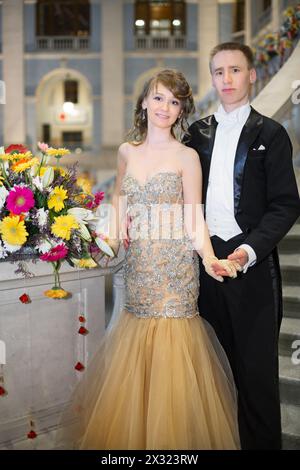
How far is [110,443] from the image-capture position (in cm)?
272

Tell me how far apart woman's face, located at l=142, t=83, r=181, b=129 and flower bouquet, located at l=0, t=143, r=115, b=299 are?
57cm

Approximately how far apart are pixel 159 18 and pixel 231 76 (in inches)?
809

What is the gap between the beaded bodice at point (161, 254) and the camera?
282cm

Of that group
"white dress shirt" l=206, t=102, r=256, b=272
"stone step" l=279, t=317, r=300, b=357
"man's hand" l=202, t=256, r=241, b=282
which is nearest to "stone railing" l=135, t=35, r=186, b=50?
"stone step" l=279, t=317, r=300, b=357

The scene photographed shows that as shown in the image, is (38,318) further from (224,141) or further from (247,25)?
(247,25)

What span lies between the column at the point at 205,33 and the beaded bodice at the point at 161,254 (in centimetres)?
1892

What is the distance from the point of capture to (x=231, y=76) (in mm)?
2887

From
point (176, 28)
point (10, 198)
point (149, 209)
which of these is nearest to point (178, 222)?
point (149, 209)

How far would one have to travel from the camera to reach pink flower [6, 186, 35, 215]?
285cm

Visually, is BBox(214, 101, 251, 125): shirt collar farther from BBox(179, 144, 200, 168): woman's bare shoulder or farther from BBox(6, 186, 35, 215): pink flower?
BBox(6, 186, 35, 215): pink flower

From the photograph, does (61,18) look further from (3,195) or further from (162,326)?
(162,326)

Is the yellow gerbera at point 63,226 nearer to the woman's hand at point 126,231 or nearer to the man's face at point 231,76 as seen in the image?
the woman's hand at point 126,231

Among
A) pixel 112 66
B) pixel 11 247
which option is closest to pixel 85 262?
pixel 11 247
